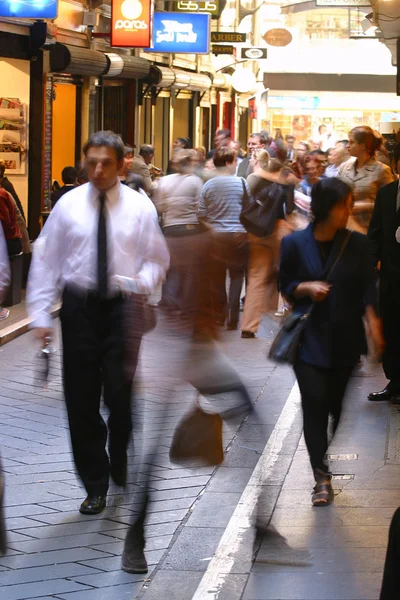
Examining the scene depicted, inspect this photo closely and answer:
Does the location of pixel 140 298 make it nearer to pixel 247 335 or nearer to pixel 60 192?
pixel 247 335

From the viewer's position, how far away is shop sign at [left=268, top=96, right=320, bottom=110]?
48719 mm

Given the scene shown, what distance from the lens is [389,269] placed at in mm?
9047

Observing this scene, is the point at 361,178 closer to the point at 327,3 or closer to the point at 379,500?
the point at 379,500

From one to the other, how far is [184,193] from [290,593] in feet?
26.8

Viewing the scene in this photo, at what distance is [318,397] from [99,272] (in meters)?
1.38

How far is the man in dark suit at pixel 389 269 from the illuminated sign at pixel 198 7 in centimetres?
1758

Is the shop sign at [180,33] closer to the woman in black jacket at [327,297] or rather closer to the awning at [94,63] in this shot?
the awning at [94,63]

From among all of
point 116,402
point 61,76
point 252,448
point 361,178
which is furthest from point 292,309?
point 61,76

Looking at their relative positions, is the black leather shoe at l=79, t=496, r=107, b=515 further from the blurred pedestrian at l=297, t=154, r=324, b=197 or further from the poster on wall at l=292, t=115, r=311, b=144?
the poster on wall at l=292, t=115, r=311, b=144

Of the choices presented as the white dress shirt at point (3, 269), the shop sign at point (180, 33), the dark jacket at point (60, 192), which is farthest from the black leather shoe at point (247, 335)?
the shop sign at point (180, 33)

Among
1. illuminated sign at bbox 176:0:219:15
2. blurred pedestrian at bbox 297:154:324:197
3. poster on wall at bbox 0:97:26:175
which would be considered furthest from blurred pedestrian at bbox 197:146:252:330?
illuminated sign at bbox 176:0:219:15

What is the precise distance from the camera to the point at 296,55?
50.0 metres

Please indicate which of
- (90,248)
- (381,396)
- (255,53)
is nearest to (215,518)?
(90,248)

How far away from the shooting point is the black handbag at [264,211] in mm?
12953
